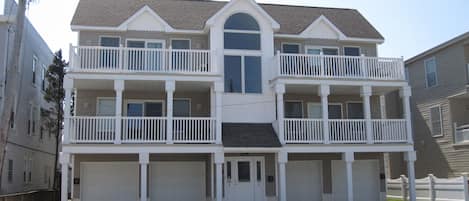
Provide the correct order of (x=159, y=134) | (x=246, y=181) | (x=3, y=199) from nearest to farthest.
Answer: (x=3, y=199) → (x=159, y=134) → (x=246, y=181)

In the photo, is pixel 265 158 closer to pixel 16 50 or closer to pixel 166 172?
pixel 166 172

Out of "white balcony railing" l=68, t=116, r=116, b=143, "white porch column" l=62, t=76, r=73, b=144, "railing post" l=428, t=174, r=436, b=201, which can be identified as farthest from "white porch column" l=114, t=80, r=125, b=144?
"railing post" l=428, t=174, r=436, b=201

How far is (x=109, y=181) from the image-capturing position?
22250mm

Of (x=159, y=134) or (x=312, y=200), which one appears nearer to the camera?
(x=159, y=134)

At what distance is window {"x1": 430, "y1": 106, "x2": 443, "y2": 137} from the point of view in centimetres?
2769

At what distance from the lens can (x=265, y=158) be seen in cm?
2278

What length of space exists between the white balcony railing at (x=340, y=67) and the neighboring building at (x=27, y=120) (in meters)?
12.6

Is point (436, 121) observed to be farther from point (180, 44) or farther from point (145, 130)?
point (145, 130)

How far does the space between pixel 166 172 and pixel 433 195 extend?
12003 millimetres

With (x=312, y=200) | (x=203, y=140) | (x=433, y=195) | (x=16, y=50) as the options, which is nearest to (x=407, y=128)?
(x=433, y=195)

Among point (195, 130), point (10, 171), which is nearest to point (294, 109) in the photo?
point (195, 130)

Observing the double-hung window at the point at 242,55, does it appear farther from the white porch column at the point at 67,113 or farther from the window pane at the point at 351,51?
the white porch column at the point at 67,113

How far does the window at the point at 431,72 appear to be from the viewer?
28339 mm

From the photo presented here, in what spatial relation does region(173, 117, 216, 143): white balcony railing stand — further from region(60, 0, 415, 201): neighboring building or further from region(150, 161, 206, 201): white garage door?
region(150, 161, 206, 201): white garage door
